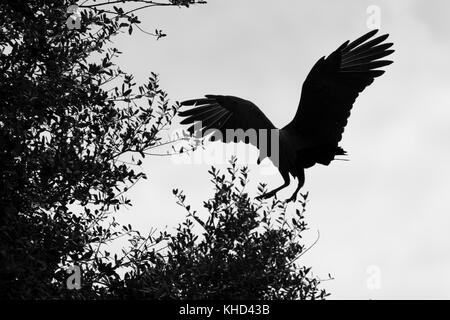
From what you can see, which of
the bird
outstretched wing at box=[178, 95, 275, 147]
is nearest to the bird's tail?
the bird

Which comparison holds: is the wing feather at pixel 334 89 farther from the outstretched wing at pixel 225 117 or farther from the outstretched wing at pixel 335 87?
the outstretched wing at pixel 225 117

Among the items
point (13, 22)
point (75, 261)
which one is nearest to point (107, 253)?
point (75, 261)

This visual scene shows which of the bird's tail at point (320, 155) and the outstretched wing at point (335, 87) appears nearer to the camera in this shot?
the bird's tail at point (320, 155)

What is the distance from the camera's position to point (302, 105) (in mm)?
9438

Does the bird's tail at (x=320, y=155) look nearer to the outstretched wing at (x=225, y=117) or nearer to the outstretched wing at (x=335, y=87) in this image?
the outstretched wing at (x=335, y=87)

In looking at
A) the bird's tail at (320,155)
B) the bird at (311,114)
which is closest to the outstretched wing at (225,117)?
the bird at (311,114)

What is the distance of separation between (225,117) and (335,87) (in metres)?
1.07

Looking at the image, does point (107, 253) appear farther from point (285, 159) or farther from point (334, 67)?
point (334, 67)

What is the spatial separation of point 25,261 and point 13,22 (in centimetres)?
256

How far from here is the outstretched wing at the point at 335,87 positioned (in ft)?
30.8

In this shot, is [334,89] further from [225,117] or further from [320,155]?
[225,117]

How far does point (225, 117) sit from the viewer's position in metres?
9.59

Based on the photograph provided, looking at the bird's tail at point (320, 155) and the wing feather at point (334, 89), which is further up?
the wing feather at point (334, 89)

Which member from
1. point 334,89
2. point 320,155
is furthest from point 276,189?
point 334,89
